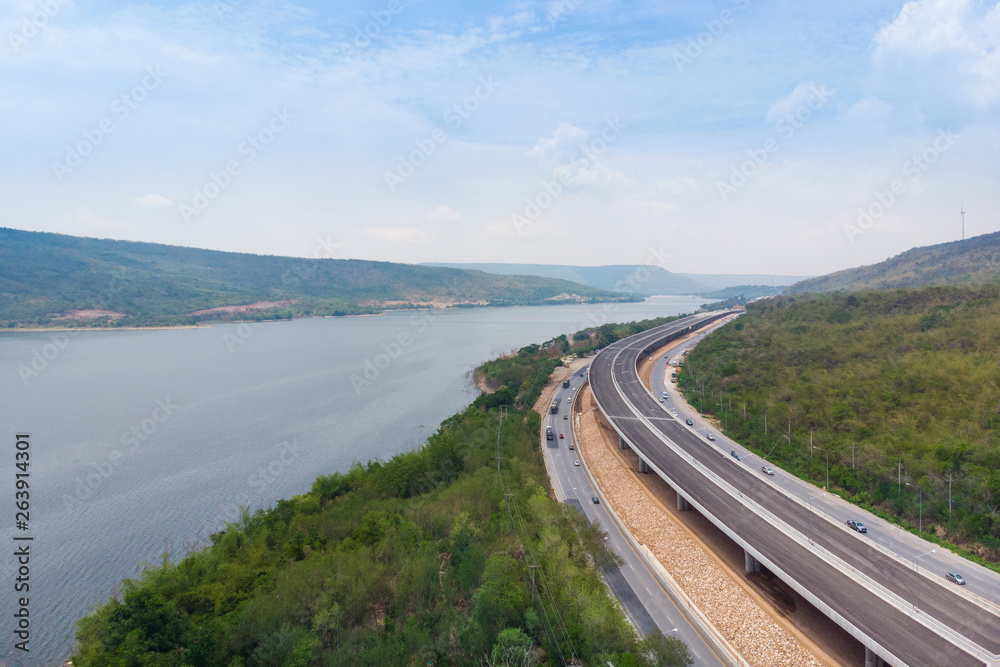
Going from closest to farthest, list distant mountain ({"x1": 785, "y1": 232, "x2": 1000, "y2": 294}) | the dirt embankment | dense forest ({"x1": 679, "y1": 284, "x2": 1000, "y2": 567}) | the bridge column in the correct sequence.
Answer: the bridge column → the dirt embankment → dense forest ({"x1": 679, "y1": 284, "x2": 1000, "y2": 567}) → distant mountain ({"x1": 785, "y1": 232, "x2": 1000, "y2": 294})

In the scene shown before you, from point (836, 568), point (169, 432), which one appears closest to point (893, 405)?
point (836, 568)

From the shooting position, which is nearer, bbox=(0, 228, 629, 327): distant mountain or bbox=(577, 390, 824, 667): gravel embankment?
bbox=(577, 390, 824, 667): gravel embankment

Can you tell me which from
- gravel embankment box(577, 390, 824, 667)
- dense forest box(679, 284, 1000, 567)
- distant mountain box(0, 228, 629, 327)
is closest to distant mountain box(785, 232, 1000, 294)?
dense forest box(679, 284, 1000, 567)

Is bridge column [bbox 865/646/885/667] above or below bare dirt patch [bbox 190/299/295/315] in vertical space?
below

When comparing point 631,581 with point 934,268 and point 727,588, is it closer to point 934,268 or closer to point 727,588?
point 727,588

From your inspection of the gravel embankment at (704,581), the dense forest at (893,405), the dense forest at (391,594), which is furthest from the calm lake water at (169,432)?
the dense forest at (893,405)

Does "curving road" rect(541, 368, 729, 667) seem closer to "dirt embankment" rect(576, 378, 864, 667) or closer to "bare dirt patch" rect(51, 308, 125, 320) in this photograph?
"dirt embankment" rect(576, 378, 864, 667)

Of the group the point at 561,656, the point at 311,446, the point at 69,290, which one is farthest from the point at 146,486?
the point at 69,290
